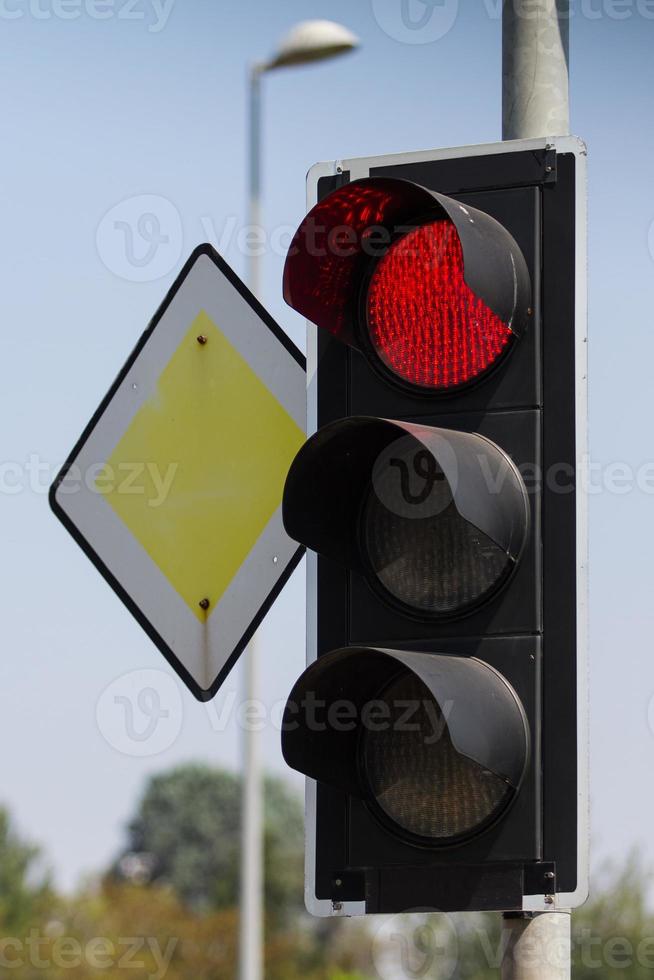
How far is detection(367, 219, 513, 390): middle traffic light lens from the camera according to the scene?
3031 millimetres

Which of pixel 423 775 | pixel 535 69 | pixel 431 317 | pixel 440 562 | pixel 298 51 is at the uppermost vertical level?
pixel 298 51

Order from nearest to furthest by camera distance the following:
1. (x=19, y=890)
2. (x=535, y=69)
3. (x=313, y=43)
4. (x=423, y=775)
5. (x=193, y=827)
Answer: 1. (x=423, y=775)
2. (x=535, y=69)
3. (x=313, y=43)
4. (x=19, y=890)
5. (x=193, y=827)

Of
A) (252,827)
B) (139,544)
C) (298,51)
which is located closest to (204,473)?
Answer: (139,544)

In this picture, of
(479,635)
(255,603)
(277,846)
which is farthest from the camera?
(277,846)

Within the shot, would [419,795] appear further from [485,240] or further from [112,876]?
[112,876]

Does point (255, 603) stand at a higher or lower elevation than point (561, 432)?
lower

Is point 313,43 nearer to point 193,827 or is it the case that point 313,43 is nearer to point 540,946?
point 540,946

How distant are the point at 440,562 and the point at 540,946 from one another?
2.28ft

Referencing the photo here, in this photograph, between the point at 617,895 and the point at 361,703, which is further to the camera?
the point at 617,895

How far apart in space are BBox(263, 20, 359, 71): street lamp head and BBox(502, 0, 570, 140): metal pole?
5.62 metres

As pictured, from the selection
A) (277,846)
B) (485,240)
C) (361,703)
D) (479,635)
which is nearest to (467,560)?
(479,635)

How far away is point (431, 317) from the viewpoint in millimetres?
3055

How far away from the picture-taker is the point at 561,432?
2.96 m

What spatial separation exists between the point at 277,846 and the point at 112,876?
7704 mm
